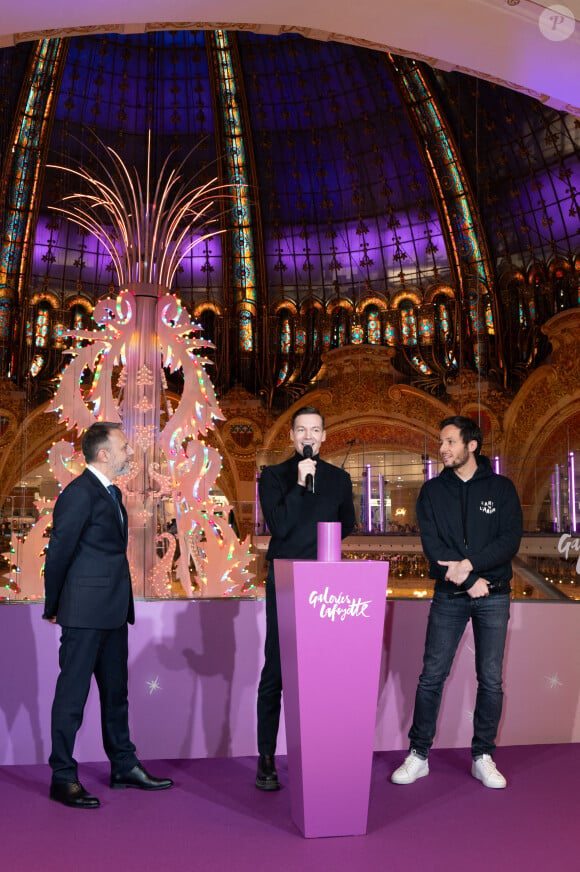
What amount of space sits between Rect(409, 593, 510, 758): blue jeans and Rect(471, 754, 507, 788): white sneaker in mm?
29

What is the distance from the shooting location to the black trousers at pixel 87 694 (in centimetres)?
278

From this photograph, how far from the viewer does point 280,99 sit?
43.4 feet

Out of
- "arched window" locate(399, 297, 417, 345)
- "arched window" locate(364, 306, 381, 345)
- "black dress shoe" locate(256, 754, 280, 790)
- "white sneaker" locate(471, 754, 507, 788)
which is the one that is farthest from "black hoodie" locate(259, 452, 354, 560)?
"arched window" locate(364, 306, 381, 345)

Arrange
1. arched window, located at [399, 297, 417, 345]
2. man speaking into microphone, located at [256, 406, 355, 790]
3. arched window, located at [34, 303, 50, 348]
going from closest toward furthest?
man speaking into microphone, located at [256, 406, 355, 790] → arched window, located at [399, 297, 417, 345] → arched window, located at [34, 303, 50, 348]

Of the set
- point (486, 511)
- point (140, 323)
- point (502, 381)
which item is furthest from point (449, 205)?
point (486, 511)

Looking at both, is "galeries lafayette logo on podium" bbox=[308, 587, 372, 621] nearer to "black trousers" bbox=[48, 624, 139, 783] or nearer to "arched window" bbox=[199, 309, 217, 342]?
"black trousers" bbox=[48, 624, 139, 783]

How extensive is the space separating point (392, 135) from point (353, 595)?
11.7 metres

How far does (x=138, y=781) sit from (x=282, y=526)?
3.14 ft

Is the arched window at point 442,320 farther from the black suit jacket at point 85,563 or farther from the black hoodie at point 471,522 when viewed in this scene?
the black suit jacket at point 85,563

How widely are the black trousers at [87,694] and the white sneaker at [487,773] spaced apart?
45.7 inches

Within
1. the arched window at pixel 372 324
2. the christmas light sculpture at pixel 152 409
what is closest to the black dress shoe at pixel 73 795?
the christmas light sculpture at pixel 152 409

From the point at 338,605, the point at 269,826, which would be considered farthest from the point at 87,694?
the point at 338,605

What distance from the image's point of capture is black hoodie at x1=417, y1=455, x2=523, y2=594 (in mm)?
3076

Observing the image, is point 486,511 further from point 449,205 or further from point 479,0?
point 449,205
